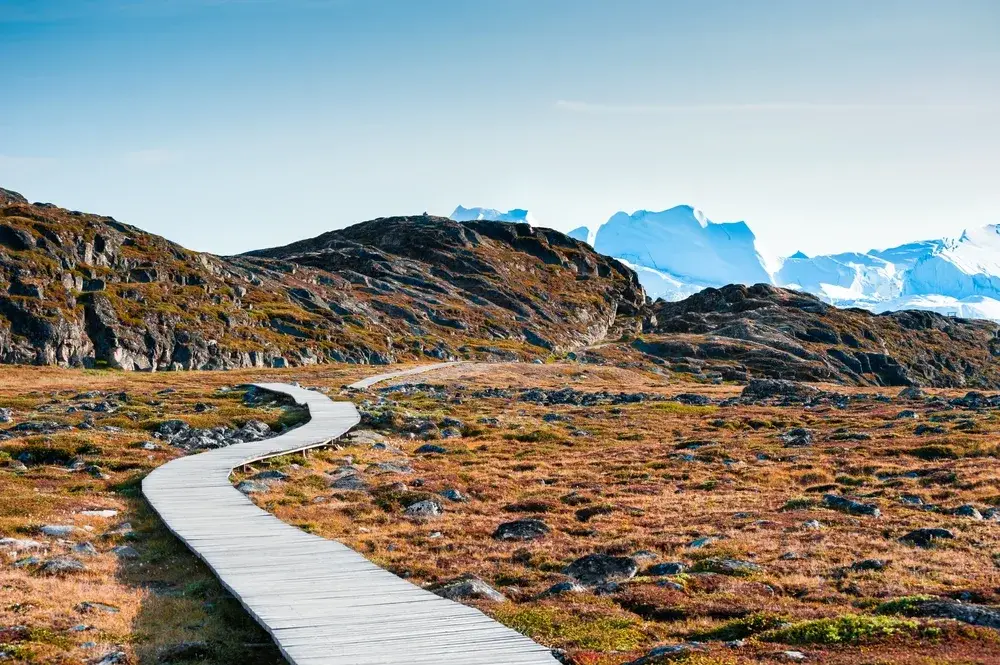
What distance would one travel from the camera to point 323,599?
18.4 m

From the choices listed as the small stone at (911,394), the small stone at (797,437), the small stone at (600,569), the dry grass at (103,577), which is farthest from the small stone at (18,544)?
the small stone at (911,394)

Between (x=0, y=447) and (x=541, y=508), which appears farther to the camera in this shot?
(x=0, y=447)

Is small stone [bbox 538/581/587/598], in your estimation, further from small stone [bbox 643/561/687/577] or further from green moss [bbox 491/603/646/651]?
small stone [bbox 643/561/687/577]

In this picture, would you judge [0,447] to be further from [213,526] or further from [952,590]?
[952,590]

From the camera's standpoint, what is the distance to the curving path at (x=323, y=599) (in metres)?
15.1

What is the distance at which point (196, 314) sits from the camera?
16462 cm

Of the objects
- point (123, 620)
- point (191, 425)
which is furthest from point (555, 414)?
point (123, 620)

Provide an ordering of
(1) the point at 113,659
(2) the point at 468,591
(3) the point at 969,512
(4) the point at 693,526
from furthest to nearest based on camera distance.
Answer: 1. (3) the point at 969,512
2. (4) the point at 693,526
3. (2) the point at 468,591
4. (1) the point at 113,659

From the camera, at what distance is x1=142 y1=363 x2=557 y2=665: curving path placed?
1507 centimetres

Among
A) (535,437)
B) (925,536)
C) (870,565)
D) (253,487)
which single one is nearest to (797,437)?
(535,437)

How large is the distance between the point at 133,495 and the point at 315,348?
142 meters

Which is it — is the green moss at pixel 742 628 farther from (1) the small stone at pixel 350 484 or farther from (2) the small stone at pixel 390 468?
(2) the small stone at pixel 390 468

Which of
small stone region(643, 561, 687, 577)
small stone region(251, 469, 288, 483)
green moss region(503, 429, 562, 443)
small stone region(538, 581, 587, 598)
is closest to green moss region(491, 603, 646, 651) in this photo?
small stone region(538, 581, 587, 598)

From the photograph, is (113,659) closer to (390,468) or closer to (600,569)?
A: (600,569)
